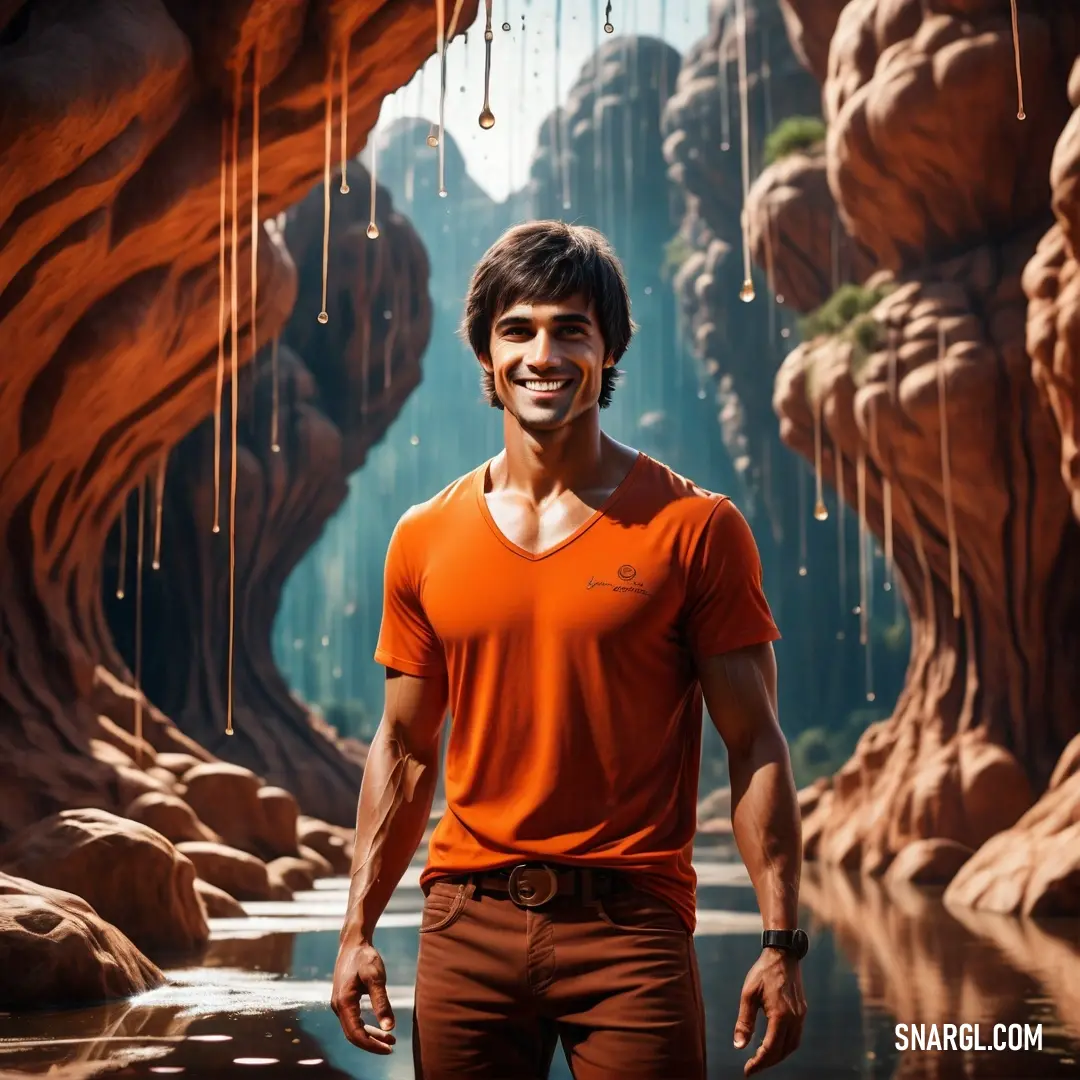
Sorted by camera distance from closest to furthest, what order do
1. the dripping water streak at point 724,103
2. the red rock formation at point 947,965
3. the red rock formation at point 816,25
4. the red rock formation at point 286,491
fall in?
the red rock formation at point 947,965
the red rock formation at point 816,25
the red rock formation at point 286,491
the dripping water streak at point 724,103

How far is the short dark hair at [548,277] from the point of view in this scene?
6.45 feet

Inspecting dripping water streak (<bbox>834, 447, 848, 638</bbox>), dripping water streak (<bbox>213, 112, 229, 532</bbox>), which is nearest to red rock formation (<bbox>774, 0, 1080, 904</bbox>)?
dripping water streak (<bbox>213, 112, 229, 532</bbox>)

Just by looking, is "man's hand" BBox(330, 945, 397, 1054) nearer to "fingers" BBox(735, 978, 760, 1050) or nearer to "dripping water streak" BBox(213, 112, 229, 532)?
"fingers" BBox(735, 978, 760, 1050)

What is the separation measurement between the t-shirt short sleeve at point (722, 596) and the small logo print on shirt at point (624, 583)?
69 millimetres

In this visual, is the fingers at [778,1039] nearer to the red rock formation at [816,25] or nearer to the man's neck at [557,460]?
the man's neck at [557,460]

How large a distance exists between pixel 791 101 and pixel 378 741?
111 feet

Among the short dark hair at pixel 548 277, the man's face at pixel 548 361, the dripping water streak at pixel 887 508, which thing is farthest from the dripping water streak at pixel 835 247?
the man's face at pixel 548 361

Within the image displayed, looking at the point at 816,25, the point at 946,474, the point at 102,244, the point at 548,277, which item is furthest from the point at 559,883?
the point at 816,25

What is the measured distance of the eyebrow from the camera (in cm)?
198

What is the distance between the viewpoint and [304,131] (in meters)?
9.92

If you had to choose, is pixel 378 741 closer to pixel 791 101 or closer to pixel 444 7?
pixel 444 7

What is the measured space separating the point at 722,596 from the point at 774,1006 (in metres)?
0.49

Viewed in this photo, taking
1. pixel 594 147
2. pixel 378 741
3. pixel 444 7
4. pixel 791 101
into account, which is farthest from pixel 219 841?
pixel 594 147

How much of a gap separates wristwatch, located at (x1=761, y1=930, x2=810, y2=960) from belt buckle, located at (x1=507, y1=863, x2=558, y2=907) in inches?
10.4
